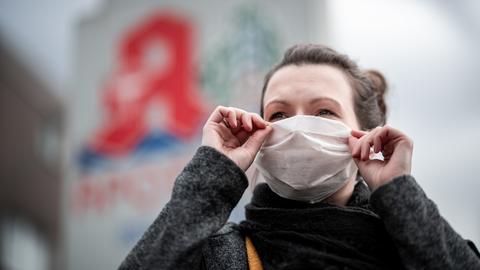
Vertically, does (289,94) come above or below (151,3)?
below

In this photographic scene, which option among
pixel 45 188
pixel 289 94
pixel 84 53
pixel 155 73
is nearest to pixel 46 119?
pixel 45 188

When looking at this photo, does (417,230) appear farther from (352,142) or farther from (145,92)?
(145,92)

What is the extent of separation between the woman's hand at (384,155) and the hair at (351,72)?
0.27 metres

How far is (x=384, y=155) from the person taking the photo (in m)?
1.01

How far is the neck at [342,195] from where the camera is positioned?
115cm

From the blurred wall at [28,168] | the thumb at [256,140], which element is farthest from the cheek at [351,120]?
the blurred wall at [28,168]

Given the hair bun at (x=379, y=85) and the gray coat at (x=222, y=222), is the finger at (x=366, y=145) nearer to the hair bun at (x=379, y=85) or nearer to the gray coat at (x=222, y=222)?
the gray coat at (x=222, y=222)

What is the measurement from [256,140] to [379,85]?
601 mm

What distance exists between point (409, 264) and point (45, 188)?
33.7ft

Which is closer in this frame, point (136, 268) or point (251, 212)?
point (136, 268)

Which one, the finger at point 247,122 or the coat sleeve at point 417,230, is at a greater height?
the finger at point 247,122

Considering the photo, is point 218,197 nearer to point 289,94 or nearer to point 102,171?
point 289,94

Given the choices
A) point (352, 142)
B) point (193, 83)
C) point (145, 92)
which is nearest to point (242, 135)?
point (352, 142)

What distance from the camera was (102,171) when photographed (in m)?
4.22
